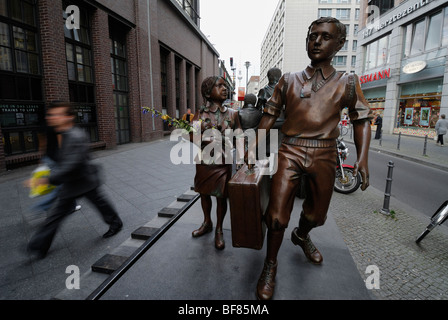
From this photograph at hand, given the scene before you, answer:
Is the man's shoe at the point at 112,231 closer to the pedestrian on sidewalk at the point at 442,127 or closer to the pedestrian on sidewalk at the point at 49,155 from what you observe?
the pedestrian on sidewalk at the point at 49,155

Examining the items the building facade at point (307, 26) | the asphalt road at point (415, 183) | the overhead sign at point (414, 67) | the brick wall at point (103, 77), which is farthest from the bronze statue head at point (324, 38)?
the building facade at point (307, 26)

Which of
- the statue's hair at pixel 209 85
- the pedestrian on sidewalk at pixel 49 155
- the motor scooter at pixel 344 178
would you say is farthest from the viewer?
the motor scooter at pixel 344 178

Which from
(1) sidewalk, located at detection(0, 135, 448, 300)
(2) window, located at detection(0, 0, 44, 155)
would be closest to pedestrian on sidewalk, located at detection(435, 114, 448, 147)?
(1) sidewalk, located at detection(0, 135, 448, 300)

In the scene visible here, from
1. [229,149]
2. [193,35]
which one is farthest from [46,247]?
[193,35]

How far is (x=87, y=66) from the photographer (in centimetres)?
912

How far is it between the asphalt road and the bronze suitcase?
4165 mm

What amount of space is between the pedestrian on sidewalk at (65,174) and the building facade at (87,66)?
0.58m

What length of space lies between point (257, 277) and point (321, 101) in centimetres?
168

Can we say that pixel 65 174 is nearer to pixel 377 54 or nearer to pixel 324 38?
pixel 324 38

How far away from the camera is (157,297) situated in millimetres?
2027

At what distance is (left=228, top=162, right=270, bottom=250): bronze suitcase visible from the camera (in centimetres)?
184

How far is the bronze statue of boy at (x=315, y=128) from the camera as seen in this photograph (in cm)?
196

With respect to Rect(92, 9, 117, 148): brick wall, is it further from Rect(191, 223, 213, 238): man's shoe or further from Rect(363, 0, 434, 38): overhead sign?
Rect(363, 0, 434, 38): overhead sign
